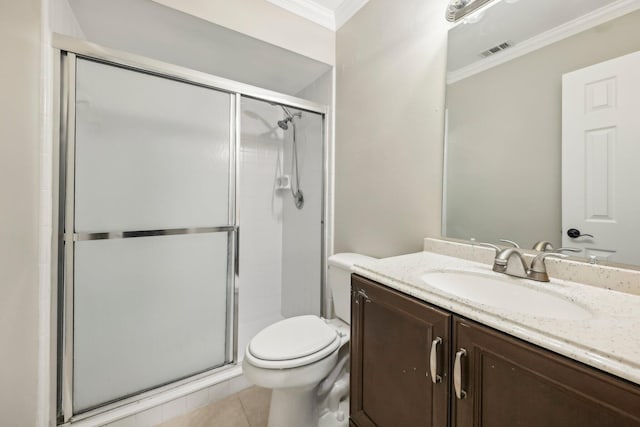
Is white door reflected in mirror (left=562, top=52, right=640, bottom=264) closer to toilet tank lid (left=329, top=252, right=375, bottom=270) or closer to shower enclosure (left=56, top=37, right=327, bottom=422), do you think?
toilet tank lid (left=329, top=252, right=375, bottom=270)

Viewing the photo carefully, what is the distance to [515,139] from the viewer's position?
101 centimetres

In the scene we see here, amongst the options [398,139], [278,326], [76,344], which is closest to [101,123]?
[76,344]

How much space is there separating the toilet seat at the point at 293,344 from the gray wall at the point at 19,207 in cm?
79

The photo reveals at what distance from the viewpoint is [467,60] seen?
1.15m

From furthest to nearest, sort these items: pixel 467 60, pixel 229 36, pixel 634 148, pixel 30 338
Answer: pixel 229 36
pixel 467 60
pixel 30 338
pixel 634 148

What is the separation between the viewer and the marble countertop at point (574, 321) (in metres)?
0.44

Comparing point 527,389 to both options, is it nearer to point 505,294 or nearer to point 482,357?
point 482,357

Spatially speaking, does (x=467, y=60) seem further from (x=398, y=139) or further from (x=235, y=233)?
(x=235, y=233)

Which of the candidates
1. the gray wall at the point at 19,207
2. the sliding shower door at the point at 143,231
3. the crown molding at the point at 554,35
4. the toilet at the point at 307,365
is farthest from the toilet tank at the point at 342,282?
the gray wall at the point at 19,207

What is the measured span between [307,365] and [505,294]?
837 mm

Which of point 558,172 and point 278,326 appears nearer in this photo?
point 558,172

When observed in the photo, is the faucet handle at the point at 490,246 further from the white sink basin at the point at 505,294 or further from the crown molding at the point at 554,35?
the crown molding at the point at 554,35

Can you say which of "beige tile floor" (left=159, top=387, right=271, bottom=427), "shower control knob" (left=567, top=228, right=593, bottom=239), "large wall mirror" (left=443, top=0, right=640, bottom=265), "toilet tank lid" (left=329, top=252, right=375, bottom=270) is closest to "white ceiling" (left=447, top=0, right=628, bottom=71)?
"large wall mirror" (left=443, top=0, right=640, bottom=265)

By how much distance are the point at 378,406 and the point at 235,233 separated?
46.0 inches
